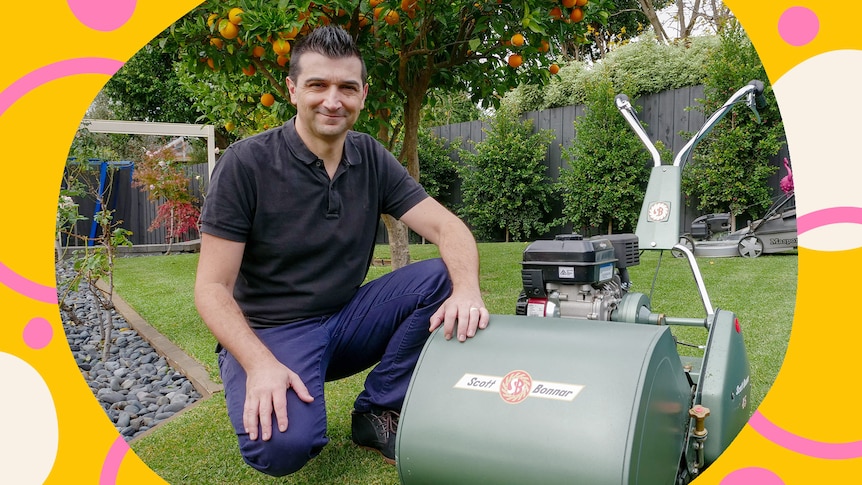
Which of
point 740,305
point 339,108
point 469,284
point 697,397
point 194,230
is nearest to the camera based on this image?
point 697,397

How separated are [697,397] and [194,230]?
1048 centimetres

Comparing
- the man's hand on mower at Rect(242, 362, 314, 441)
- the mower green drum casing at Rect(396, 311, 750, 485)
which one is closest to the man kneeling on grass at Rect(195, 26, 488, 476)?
the man's hand on mower at Rect(242, 362, 314, 441)

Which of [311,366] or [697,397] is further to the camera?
[311,366]

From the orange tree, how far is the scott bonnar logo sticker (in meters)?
1.62

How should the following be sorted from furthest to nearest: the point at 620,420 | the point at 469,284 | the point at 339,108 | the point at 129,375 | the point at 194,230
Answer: the point at 194,230 < the point at 129,375 < the point at 339,108 < the point at 469,284 < the point at 620,420

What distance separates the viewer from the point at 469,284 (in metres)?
1.76

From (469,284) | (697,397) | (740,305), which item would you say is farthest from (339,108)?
(740,305)

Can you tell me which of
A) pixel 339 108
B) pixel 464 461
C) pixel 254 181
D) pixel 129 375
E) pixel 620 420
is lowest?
pixel 129 375

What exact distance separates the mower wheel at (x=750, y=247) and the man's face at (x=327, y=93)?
4846mm

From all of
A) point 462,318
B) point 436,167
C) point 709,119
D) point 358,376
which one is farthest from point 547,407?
point 436,167

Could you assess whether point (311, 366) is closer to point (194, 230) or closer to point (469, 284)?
point (469, 284)

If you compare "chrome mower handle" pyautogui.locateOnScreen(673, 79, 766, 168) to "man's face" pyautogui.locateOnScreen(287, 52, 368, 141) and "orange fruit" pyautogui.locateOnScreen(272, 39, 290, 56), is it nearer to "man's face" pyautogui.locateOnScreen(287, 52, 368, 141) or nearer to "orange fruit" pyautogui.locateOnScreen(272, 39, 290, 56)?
"man's face" pyautogui.locateOnScreen(287, 52, 368, 141)

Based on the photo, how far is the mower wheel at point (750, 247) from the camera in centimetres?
569

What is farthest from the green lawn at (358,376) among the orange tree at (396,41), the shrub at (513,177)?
the orange tree at (396,41)
